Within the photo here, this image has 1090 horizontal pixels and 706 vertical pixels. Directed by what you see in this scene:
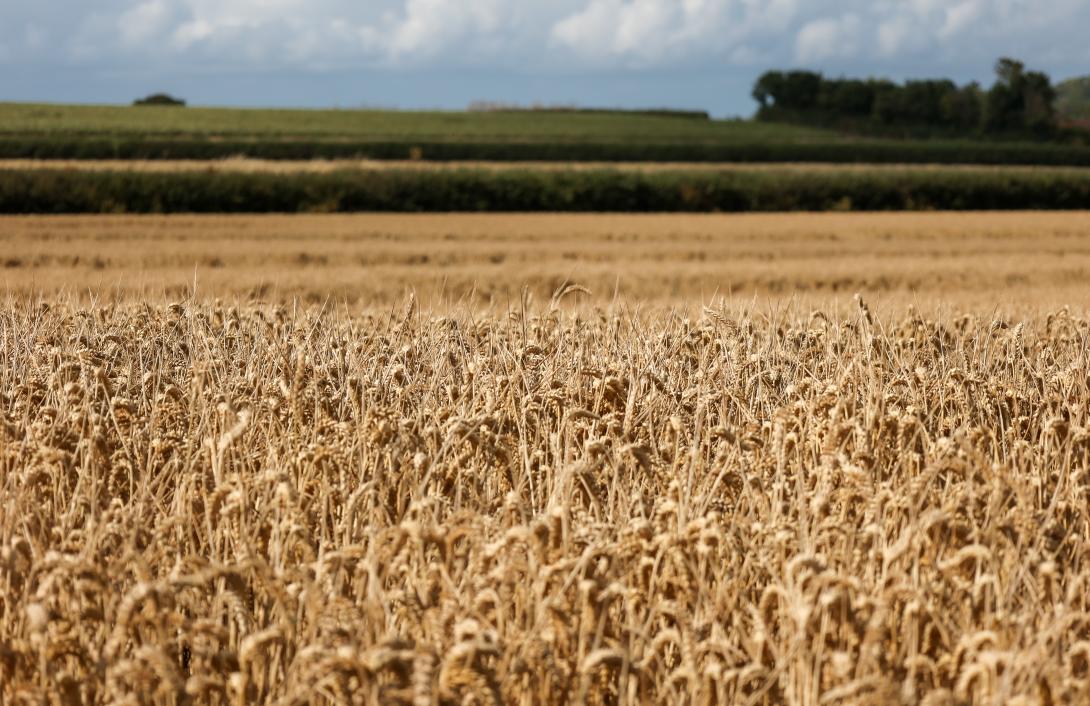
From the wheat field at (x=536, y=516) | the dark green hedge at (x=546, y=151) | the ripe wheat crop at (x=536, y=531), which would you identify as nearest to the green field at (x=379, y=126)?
the dark green hedge at (x=546, y=151)

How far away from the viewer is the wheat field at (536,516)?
2.73 metres

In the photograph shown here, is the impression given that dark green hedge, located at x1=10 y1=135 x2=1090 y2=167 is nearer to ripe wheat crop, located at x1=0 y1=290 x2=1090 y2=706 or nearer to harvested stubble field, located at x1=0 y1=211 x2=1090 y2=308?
harvested stubble field, located at x1=0 y1=211 x2=1090 y2=308

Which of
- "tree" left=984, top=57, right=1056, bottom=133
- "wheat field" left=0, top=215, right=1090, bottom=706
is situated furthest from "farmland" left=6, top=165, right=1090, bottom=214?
"tree" left=984, top=57, right=1056, bottom=133

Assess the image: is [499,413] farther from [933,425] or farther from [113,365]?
[113,365]

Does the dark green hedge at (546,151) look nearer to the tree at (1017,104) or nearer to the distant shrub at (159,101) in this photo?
the tree at (1017,104)

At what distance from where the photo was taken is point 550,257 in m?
21.7

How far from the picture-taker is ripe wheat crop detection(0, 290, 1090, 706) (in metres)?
2.71

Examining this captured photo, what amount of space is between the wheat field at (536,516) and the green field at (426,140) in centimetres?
3979

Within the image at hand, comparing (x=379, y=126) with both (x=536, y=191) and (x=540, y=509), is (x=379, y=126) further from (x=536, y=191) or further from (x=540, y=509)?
(x=540, y=509)

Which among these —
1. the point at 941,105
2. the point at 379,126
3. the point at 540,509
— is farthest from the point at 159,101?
the point at 540,509

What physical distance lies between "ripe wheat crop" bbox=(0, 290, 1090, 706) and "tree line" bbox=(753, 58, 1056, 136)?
70922mm

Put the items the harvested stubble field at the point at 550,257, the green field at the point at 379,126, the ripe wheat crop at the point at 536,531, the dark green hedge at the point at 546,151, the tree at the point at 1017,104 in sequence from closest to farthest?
the ripe wheat crop at the point at 536,531, the harvested stubble field at the point at 550,257, the dark green hedge at the point at 546,151, the green field at the point at 379,126, the tree at the point at 1017,104

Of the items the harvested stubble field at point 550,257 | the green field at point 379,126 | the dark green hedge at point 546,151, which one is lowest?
the harvested stubble field at point 550,257

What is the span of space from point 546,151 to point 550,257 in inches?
1296
